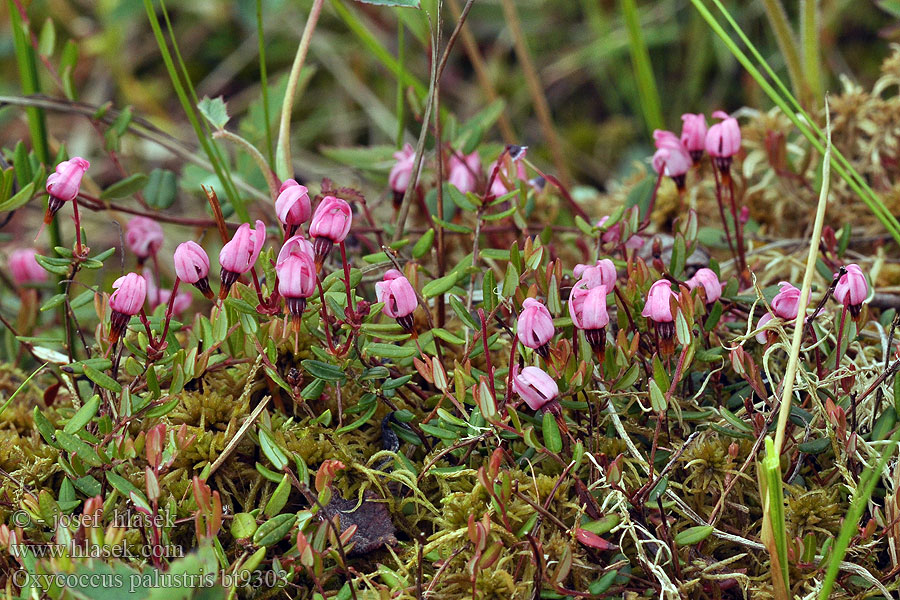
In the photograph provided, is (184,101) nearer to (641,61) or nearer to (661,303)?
(661,303)

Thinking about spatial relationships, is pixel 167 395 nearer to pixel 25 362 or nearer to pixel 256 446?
pixel 256 446

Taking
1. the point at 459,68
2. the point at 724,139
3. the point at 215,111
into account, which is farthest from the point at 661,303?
the point at 459,68

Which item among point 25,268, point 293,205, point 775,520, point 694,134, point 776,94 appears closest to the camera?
point 775,520

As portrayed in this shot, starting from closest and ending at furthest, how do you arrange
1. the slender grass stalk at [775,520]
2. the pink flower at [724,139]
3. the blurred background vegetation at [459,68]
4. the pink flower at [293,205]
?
the slender grass stalk at [775,520] → the pink flower at [293,205] → the pink flower at [724,139] → the blurred background vegetation at [459,68]

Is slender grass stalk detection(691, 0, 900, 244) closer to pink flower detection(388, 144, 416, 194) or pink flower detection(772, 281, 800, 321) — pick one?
pink flower detection(772, 281, 800, 321)

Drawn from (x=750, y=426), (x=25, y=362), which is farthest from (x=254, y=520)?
(x=25, y=362)

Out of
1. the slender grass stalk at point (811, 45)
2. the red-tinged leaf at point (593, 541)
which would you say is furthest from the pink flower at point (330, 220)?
the slender grass stalk at point (811, 45)

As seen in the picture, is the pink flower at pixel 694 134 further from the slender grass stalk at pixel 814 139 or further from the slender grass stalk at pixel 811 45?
the slender grass stalk at pixel 811 45
